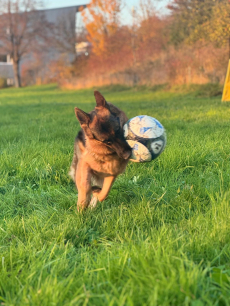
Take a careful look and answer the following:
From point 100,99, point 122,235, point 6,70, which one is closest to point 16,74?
point 6,70

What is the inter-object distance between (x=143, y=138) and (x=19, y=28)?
48.6 meters

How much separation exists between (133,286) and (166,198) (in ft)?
5.28

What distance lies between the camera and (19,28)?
1790 inches

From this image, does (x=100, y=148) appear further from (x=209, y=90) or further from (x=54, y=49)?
(x=54, y=49)

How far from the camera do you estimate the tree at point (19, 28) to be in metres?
44.4

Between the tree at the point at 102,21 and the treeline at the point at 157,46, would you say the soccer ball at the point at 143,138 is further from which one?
the tree at the point at 102,21

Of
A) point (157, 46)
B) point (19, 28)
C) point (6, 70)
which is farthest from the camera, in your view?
point (6, 70)

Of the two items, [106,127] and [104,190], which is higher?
[106,127]

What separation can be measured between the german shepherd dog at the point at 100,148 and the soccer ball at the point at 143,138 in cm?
8

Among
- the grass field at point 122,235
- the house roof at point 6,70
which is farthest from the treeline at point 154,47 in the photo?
the grass field at point 122,235

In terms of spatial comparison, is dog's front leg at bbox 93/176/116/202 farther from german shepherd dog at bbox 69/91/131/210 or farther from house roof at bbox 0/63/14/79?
house roof at bbox 0/63/14/79

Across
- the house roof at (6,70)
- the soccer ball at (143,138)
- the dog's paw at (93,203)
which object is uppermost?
the house roof at (6,70)

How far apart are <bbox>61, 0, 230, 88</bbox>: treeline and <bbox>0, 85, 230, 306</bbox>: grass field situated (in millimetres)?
12903

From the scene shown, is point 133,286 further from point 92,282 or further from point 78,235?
point 78,235
